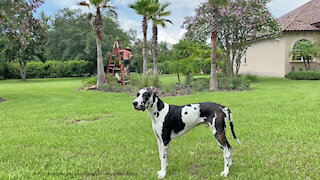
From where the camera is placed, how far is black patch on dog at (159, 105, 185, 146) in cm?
343

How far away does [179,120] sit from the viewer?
3482 millimetres

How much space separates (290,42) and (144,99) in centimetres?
2443

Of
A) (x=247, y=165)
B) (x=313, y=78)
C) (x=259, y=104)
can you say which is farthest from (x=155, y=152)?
(x=313, y=78)

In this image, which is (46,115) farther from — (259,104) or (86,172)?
(259,104)

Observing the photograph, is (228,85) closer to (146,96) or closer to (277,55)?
(146,96)

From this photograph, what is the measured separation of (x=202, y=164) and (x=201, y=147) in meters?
0.71

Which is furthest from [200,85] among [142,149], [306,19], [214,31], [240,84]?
[306,19]

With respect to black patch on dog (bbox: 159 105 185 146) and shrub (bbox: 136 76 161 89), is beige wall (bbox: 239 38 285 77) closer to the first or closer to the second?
shrub (bbox: 136 76 161 89)

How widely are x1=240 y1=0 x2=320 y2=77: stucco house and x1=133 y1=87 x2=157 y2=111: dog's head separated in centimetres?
2355

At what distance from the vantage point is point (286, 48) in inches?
928

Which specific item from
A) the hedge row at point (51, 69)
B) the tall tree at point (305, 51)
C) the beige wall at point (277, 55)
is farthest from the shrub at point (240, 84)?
the hedge row at point (51, 69)

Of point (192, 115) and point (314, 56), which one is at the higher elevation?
point (314, 56)

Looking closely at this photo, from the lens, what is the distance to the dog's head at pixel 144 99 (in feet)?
10.7

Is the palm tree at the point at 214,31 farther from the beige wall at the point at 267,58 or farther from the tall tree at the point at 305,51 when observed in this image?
the beige wall at the point at 267,58
